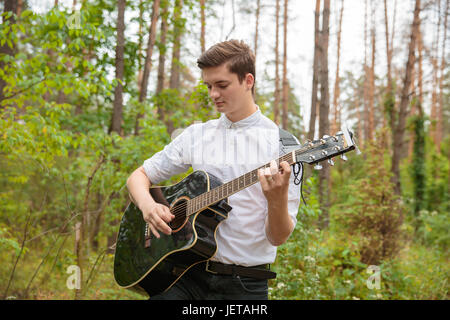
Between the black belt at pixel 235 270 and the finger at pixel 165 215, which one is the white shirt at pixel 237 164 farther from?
the finger at pixel 165 215

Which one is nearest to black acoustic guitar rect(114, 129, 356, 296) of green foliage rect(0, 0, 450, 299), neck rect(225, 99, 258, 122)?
neck rect(225, 99, 258, 122)

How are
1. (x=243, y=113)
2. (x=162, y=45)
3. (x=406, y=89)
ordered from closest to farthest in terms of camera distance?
1. (x=243, y=113)
2. (x=162, y=45)
3. (x=406, y=89)

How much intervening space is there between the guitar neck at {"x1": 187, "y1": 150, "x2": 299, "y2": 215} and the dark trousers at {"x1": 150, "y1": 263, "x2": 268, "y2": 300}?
338mm

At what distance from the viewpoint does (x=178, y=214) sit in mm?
2326

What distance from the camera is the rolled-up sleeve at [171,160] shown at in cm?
242

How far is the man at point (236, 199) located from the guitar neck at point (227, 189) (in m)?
0.07

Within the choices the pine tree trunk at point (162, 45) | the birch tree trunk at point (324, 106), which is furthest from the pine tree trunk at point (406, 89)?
the pine tree trunk at point (162, 45)

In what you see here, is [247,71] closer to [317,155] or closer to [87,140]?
[317,155]

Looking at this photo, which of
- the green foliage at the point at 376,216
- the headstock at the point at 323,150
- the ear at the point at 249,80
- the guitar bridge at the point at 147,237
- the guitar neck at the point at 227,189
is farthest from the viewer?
the green foliage at the point at 376,216

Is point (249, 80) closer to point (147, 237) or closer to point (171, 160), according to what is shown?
point (171, 160)

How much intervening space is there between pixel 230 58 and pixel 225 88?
0.57 ft

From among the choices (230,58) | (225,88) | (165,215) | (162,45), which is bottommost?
(165,215)

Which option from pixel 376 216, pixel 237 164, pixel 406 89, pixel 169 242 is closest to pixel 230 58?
pixel 237 164

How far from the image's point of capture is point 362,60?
71.9ft
